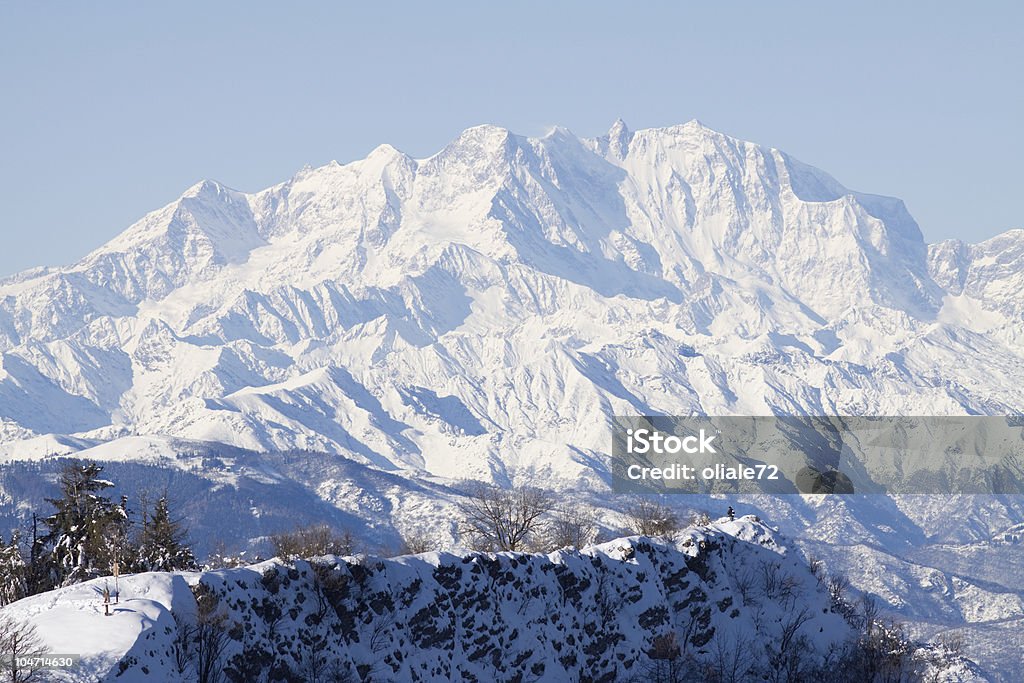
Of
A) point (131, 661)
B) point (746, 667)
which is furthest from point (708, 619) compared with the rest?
point (131, 661)

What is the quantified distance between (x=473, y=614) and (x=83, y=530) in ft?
86.9

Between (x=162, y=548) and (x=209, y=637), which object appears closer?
(x=209, y=637)

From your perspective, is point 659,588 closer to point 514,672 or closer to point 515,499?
point 514,672

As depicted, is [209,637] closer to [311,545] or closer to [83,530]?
[311,545]

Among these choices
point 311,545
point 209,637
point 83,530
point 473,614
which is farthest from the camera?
point 83,530

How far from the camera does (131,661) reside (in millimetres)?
75438

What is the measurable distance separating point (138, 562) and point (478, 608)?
22.4 m

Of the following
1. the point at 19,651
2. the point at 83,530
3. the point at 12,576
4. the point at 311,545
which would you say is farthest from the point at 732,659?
the point at 19,651

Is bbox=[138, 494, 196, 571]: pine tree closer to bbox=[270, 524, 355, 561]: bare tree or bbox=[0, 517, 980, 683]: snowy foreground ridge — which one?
bbox=[270, 524, 355, 561]: bare tree

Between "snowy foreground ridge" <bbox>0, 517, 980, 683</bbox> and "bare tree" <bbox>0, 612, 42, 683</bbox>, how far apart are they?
0.91 metres

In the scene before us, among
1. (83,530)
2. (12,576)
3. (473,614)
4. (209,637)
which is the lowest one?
(473,614)

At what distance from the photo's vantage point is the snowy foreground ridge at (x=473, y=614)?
79.6 meters

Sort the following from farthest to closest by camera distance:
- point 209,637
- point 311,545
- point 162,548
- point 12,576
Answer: point 162,548 → point 311,545 → point 12,576 → point 209,637

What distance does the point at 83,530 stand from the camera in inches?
4355
